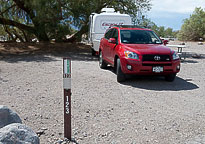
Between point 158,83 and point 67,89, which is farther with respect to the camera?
point 158,83

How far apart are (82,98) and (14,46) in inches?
565

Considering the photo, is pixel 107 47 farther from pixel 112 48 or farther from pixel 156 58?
pixel 156 58

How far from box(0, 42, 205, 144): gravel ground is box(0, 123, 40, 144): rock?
3.08 ft

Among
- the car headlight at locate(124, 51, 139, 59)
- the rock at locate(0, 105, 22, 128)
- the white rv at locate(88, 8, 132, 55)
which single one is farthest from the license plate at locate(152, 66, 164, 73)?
the white rv at locate(88, 8, 132, 55)

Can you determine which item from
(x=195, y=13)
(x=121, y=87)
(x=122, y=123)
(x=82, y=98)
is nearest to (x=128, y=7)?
(x=121, y=87)

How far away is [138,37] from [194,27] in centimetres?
3283

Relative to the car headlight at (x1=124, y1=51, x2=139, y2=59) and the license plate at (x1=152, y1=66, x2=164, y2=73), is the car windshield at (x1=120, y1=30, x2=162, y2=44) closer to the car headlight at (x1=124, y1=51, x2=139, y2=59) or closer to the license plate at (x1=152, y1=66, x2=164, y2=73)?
the car headlight at (x1=124, y1=51, x2=139, y2=59)

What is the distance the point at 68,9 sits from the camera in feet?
55.3

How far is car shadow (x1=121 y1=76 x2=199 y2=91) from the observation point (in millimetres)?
7730

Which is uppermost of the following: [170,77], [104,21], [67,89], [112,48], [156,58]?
[104,21]

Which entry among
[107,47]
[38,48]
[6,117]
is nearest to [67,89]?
[6,117]

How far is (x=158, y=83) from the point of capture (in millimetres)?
8359

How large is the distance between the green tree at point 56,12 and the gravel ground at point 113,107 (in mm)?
7616

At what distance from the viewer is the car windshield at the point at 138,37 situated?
9134 mm
